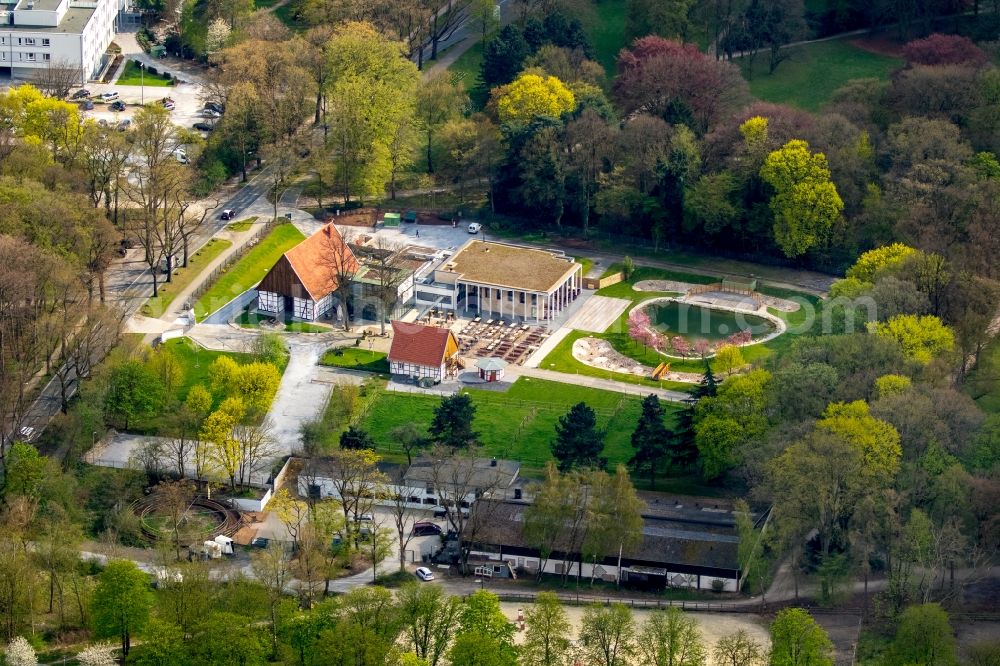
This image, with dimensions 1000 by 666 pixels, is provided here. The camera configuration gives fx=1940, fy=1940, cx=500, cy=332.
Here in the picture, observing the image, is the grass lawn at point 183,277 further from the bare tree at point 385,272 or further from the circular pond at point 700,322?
the circular pond at point 700,322

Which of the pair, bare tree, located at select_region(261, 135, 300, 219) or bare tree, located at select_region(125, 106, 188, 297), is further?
bare tree, located at select_region(261, 135, 300, 219)

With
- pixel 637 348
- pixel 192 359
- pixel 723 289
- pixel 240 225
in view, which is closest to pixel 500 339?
pixel 637 348

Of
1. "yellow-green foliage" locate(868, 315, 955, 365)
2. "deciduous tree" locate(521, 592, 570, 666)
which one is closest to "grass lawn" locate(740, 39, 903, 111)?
"yellow-green foliage" locate(868, 315, 955, 365)

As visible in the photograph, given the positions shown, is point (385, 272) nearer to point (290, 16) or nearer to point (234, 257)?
point (234, 257)

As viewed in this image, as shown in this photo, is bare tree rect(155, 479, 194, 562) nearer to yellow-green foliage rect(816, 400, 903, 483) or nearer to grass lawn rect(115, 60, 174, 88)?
yellow-green foliage rect(816, 400, 903, 483)

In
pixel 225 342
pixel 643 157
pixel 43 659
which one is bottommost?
pixel 43 659

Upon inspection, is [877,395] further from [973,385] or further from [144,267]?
[144,267]

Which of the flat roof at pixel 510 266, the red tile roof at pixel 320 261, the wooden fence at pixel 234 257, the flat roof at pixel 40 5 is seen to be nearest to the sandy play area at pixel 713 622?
the flat roof at pixel 510 266

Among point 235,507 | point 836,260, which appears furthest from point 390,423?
point 836,260
